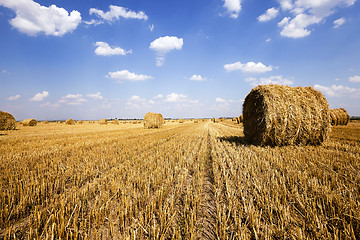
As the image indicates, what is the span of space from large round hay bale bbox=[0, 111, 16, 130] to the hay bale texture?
2478 centimetres

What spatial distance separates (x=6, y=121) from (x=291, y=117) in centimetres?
2617

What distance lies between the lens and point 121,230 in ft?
5.98

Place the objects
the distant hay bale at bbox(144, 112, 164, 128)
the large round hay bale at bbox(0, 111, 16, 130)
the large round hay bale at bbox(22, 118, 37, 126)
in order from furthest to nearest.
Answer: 1. the large round hay bale at bbox(22, 118, 37, 126)
2. the distant hay bale at bbox(144, 112, 164, 128)
3. the large round hay bale at bbox(0, 111, 16, 130)

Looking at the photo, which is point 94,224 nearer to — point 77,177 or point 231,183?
point 77,177

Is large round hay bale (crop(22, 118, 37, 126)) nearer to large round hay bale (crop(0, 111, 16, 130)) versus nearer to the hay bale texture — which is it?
large round hay bale (crop(0, 111, 16, 130))

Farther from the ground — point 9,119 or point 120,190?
point 9,119

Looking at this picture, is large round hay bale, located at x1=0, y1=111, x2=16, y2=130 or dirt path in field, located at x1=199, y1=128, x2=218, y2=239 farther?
large round hay bale, located at x1=0, y1=111, x2=16, y2=130

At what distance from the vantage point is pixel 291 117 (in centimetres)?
610

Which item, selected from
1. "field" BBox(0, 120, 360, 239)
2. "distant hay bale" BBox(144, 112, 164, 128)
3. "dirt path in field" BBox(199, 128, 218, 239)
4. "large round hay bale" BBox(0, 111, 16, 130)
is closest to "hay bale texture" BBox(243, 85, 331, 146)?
"field" BBox(0, 120, 360, 239)

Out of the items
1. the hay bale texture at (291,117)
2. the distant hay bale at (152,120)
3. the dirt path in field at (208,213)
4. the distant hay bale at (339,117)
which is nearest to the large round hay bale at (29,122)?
the distant hay bale at (152,120)

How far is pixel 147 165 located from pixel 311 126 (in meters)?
6.46

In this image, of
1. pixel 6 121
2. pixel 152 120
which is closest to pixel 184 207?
pixel 152 120

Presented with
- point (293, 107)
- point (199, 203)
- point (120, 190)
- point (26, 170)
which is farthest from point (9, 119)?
point (293, 107)

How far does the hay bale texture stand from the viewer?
6074mm
